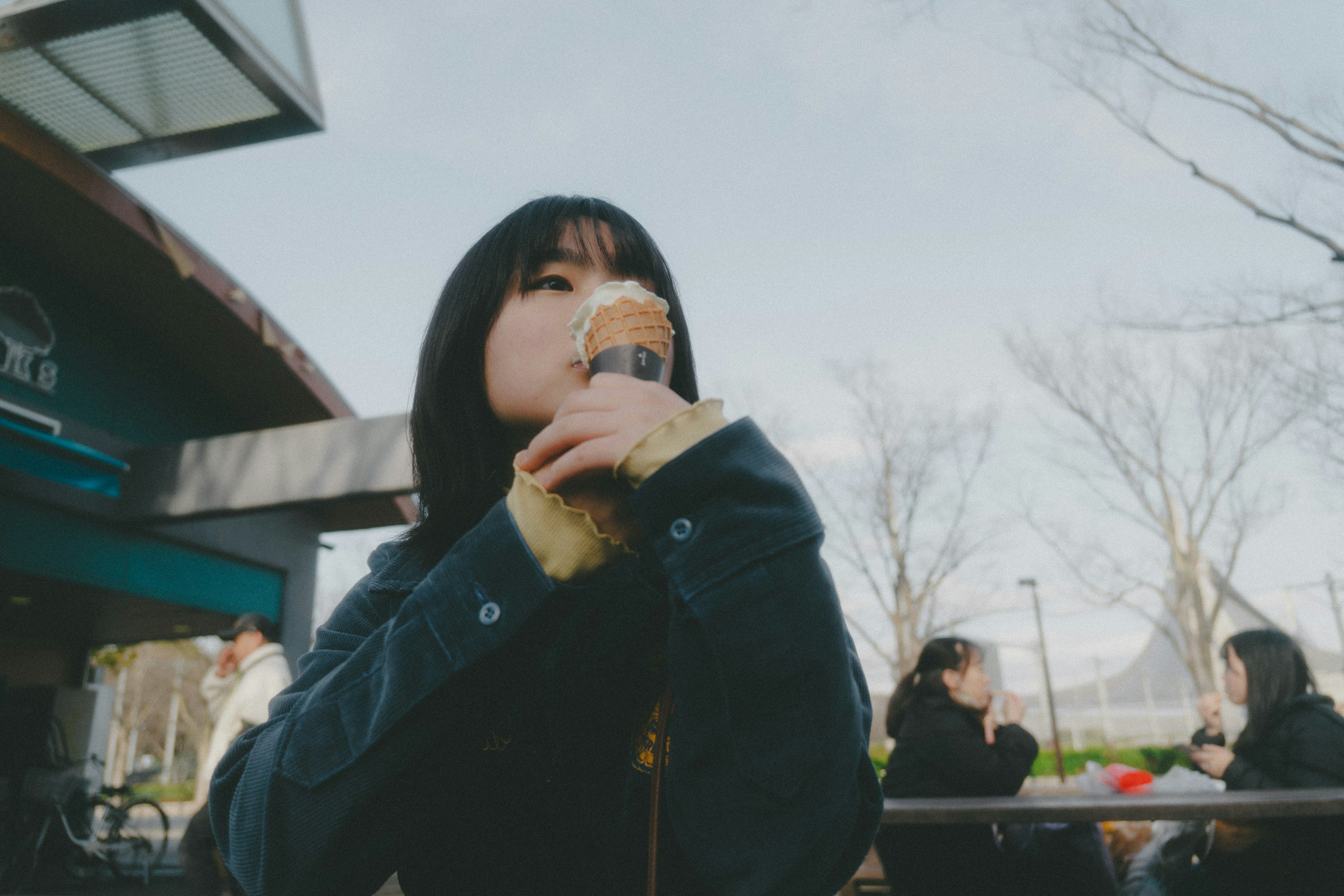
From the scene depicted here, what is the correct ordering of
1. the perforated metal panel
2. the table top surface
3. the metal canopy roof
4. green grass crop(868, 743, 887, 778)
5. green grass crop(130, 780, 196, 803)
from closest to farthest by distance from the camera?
1. the table top surface
2. the metal canopy roof
3. the perforated metal panel
4. green grass crop(868, 743, 887, 778)
5. green grass crop(130, 780, 196, 803)

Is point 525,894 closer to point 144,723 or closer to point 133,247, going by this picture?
point 133,247

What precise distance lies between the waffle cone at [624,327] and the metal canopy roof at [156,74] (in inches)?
267

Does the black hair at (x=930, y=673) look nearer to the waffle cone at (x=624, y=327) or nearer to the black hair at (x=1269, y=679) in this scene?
→ the black hair at (x=1269, y=679)

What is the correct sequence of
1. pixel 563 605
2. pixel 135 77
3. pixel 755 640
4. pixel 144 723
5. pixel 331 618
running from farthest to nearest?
pixel 144 723 → pixel 135 77 → pixel 331 618 → pixel 563 605 → pixel 755 640

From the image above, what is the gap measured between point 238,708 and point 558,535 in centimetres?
622

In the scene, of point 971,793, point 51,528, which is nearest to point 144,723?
point 51,528

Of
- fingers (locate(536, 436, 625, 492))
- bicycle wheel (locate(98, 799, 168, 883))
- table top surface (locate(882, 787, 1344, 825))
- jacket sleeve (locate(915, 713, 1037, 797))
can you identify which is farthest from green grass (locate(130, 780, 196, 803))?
fingers (locate(536, 436, 625, 492))

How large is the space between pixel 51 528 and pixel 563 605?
9367mm

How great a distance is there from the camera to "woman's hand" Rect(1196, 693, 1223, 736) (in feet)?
26.0

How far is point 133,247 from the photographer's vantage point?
8.48 metres

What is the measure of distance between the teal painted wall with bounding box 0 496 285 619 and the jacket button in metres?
9.13

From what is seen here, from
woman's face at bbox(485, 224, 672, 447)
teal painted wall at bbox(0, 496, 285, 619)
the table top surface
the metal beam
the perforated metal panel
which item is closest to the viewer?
woman's face at bbox(485, 224, 672, 447)

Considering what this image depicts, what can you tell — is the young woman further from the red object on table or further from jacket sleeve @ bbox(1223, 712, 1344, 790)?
jacket sleeve @ bbox(1223, 712, 1344, 790)

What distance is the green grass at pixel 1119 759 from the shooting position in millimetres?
17453
